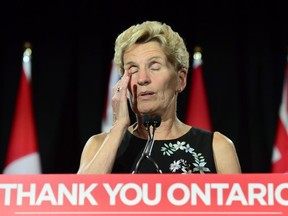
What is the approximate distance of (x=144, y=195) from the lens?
98cm

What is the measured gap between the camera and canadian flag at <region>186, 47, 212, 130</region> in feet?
14.5

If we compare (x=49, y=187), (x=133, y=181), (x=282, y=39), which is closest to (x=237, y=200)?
(x=133, y=181)

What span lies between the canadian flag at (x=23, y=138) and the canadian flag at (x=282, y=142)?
175 cm

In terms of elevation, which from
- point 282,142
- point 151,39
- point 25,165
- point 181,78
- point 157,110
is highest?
point 151,39

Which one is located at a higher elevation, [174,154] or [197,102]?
[197,102]

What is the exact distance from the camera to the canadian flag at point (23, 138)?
14.2ft

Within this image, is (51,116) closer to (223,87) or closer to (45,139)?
(45,139)

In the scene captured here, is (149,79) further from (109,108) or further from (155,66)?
(109,108)

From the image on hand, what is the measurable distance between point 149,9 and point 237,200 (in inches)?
146

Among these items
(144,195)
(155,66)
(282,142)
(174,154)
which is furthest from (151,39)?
(282,142)

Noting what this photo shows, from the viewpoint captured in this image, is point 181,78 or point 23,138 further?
point 23,138

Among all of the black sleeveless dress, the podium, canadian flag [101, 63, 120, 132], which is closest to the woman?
the black sleeveless dress

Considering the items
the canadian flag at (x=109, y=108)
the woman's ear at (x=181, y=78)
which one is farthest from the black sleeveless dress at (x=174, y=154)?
the canadian flag at (x=109, y=108)

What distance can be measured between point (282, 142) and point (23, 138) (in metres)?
1.92
